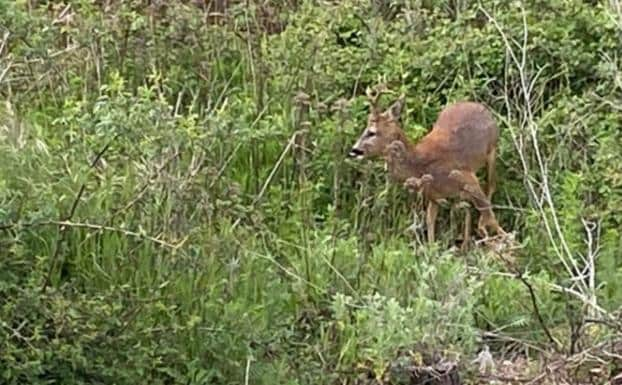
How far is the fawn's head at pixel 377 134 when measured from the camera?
703cm

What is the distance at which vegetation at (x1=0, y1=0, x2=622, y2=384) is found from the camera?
5.32m

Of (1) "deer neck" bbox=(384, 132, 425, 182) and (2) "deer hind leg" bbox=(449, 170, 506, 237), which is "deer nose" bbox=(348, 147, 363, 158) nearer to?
(1) "deer neck" bbox=(384, 132, 425, 182)

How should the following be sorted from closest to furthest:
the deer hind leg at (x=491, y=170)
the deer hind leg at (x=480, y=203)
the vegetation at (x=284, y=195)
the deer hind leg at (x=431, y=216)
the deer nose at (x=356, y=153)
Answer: the vegetation at (x=284, y=195), the deer hind leg at (x=431, y=216), the deer hind leg at (x=480, y=203), the deer nose at (x=356, y=153), the deer hind leg at (x=491, y=170)

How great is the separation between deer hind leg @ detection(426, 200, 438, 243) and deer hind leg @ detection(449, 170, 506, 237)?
14cm

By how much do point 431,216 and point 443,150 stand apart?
0.41 meters

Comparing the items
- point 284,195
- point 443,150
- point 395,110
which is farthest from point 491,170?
point 284,195

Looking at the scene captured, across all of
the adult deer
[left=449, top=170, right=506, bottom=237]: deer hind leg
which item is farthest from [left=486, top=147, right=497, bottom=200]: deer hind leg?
[left=449, top=170, right=506, bottom=237]: deer hind leg

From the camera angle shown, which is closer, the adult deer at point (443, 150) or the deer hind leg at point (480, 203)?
the deer hind leg at point (480, 203)

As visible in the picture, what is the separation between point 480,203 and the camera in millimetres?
6898

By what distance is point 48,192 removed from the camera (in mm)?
5637

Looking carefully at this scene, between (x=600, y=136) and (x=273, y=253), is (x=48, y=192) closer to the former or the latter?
(x=273, y=253)

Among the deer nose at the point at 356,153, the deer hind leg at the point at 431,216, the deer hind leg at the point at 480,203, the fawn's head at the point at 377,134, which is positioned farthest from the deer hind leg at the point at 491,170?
the deer nose at the point at 356,153

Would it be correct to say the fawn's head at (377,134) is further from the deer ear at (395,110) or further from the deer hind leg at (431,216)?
the deer hind leg at (431,216)

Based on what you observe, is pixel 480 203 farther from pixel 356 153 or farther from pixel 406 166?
pixel 356 153
